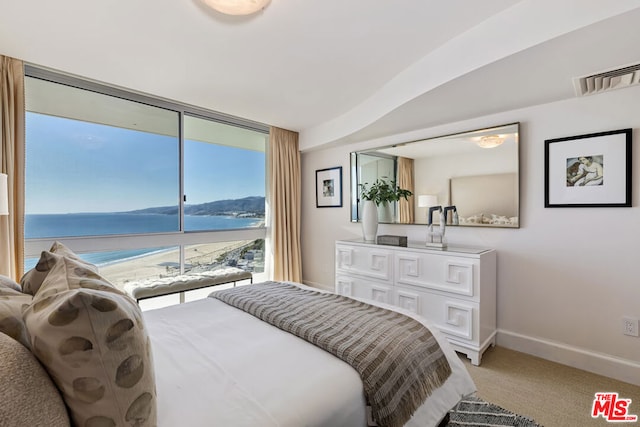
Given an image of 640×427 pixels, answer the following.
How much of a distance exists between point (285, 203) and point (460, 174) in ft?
7.58

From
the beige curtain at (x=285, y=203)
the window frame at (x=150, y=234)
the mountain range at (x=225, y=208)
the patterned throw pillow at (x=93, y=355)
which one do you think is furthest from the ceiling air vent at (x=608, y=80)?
the mountain range at (x=225, y=208)

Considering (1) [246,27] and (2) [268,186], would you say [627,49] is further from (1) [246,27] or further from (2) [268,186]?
(2) [268,186]

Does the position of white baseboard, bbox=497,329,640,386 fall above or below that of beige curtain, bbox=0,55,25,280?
below

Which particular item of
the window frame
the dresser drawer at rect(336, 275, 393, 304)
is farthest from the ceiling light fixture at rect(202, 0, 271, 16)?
the dresser drawer at rect(336, 275, 393, 304)

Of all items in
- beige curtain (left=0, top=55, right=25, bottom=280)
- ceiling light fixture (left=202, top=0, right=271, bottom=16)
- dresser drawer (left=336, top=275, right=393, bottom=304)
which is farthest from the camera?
dresser drawer (left=336, top=275, right=393, bottom=304)

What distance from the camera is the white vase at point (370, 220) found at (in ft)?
11.2

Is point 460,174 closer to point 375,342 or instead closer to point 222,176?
point 375,342

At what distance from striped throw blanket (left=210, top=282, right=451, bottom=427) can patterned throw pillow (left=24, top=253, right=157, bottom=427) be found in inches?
28.1

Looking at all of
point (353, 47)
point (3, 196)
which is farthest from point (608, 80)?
point (3, 196)

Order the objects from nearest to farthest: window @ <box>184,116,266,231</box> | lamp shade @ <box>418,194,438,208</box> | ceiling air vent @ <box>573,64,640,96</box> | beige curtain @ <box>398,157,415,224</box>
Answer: ceiling air vent @ <box>573,64,640,96</box> → lamp shade @ <box>418,194,438,208</box> → beige curtain @ <box>398,157,415,224</box> → window @ <box>184,116,266,231</box>

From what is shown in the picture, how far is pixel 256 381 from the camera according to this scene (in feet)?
3.38

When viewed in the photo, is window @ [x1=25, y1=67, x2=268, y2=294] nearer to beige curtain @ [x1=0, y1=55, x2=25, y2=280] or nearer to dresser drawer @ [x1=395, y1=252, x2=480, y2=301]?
beige curtain @ [x1=0, y1=55, x2=25, y2=280]

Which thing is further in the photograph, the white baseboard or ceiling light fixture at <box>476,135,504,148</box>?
ceiling light fixture at <box>476,135,504,148</box>

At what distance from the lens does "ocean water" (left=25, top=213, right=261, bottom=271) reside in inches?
102
